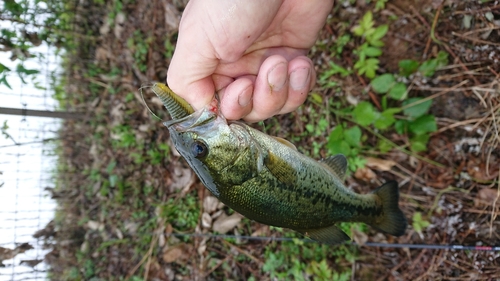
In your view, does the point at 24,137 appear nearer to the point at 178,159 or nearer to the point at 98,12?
the point at 178,159

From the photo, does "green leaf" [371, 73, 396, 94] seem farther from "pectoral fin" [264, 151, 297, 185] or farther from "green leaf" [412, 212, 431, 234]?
"pectoral fin" [264, 151, 297, 185]

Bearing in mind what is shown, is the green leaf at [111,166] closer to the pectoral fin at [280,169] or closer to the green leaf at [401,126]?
the pectoral fin at [280,169]

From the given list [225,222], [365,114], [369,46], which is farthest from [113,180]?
[369,46]

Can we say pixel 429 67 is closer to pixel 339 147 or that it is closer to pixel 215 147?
pixel 339 147

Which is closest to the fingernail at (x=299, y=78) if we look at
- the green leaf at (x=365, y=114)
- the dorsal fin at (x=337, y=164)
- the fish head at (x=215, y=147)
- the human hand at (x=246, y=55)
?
the human hand at (x=246, y=55)

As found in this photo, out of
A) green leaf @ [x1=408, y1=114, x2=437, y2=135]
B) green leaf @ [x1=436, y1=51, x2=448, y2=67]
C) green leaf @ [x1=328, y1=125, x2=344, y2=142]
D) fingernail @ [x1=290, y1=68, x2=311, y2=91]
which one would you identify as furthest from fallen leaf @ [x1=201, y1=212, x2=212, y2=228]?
green leaf @ [x1=436, y1=51, x2=448, y2=67]

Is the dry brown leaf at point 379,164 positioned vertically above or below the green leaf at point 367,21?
below
